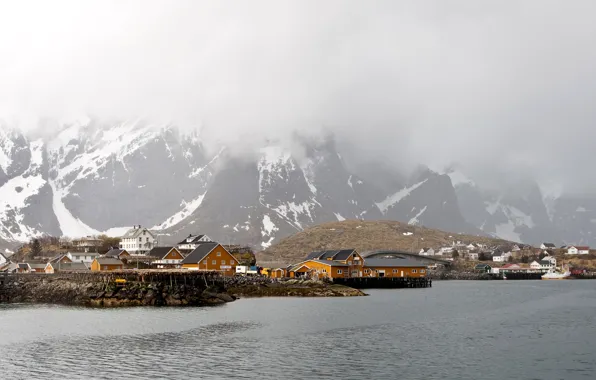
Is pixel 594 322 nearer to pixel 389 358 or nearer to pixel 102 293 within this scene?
pixel 389 358

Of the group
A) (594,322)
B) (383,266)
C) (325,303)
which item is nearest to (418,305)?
(325,303)

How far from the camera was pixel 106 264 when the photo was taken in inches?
4493

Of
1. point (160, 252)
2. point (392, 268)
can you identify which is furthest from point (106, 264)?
point (392, 268)

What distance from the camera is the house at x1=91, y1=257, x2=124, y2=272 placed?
373 feet

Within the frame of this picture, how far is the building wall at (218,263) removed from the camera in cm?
11369

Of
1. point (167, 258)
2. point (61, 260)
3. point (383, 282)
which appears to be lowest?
point (383, 282)

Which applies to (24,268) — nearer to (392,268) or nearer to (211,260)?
(211,260)

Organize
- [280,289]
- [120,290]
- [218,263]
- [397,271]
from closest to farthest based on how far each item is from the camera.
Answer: [120,290], [280,289], [218,263], [397,271]

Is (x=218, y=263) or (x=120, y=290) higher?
(x=218, y=263)

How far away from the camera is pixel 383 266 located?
452ft

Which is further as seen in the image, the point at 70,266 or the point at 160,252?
the point at 160,252

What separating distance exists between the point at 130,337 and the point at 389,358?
20577mm

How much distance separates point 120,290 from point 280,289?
28098mm

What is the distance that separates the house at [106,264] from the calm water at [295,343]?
38.7 meters
